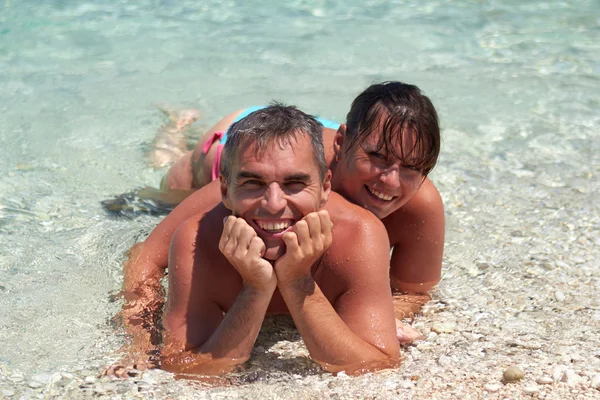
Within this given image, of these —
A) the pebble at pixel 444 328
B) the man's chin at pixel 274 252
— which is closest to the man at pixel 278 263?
the man's chin at pixel 274 252

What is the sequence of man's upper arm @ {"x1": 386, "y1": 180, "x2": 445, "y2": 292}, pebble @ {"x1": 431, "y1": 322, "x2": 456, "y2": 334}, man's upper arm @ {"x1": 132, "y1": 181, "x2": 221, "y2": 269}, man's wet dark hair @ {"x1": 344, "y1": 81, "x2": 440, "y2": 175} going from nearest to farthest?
1. man's wet dark hair @ {"x1": 344, "y1": 81, "x2": 440, "y2": 175}
2. pebble @ {"x1": 431, "y1": 322, "x2": 456, "y2": 334}
3. man's upper arm @ {"x1": 132, "y1": 181, "x2": 221, "y2": 269}
4. man's upper arm @ {"x1": 386, "y1": 180, "x2": 445, "y2": 292}

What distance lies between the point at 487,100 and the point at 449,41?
1932 mm

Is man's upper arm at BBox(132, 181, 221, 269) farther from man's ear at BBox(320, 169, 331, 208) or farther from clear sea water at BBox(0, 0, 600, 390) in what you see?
man's ear at BBox(320, 169, 331, 208)

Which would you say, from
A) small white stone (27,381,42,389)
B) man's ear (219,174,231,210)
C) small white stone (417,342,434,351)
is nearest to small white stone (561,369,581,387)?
small white stone (417,342,434,351)

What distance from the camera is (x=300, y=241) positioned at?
3.45 m

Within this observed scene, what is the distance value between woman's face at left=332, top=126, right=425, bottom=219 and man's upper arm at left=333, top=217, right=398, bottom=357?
0.30 metres

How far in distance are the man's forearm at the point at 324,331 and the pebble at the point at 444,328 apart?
625 millimetres

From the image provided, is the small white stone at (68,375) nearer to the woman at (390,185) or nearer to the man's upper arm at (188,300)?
the man's upper arm at (188,300)

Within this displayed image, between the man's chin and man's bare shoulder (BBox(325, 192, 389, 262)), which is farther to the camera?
man's bare shoulder (BBox(325, 192, 389, 262))

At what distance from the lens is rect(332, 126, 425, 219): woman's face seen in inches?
Result: 154

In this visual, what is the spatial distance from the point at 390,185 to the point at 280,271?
795 mm

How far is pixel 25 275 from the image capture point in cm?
477

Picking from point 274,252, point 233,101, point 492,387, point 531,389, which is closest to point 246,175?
point 274,252

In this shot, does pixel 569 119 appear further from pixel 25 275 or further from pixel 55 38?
pixel 55 38
